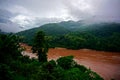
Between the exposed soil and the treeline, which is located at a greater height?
the treeline

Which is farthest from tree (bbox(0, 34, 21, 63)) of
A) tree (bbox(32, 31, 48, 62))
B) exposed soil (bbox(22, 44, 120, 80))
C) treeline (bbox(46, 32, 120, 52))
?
treeline (bbox(46, 32, 120, 52))

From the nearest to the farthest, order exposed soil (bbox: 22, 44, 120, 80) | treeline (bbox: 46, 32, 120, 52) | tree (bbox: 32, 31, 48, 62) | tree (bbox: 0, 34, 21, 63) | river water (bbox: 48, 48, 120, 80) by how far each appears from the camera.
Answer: tree (bbox: 0, 34, 21, 63), tree (bbox: 32, 31, 48, 62), river water (bbox: 48, 48, 120, 80), exposed soil (bbox: 22, 44, 120, 80), treeline (bbox: 46, 32, 120, 52)

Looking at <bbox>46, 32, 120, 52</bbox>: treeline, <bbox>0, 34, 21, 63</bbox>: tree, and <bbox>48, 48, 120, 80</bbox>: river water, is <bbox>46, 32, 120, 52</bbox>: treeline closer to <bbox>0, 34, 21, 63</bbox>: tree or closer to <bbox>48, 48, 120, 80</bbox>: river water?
<bbox>48, 48, 120, 80</bbox>: river water

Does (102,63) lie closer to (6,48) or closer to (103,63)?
(103,63)

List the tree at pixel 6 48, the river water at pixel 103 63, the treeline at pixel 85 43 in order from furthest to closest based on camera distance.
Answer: the treeline at pixel 85 43 < the river water at pixel 103 63 < the tree at pixel 6 48

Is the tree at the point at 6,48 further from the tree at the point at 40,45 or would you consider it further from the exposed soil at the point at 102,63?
the exposed soil at the point at 102,63

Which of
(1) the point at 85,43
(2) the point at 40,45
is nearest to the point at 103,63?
(2) the point at 40,45

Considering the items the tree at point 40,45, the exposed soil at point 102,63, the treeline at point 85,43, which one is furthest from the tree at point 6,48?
the treeline at point 85,43

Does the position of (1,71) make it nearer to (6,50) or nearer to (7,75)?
(7,75)

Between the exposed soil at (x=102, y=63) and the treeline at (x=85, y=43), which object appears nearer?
the exposed soil at (x=102, y=63)

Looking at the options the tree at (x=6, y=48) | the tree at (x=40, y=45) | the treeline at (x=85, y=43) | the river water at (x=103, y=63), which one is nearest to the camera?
the tree at (x=6, y=48)

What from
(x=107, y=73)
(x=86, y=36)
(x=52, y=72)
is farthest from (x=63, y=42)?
(x=52, y=72)

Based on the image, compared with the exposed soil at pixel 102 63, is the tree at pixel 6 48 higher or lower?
higher
